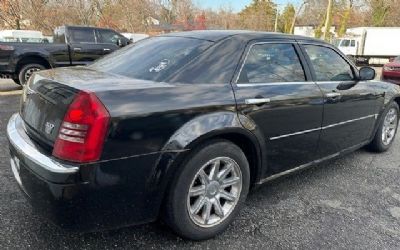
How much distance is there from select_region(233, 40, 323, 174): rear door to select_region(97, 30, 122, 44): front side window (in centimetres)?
803

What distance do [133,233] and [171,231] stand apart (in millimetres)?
285

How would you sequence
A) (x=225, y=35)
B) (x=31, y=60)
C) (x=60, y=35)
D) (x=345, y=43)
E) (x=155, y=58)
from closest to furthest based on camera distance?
(x=155, y=58) → (x=225, y=35) → (x=31, y=60) → (x=60, y=35) → (x=345, y=43)

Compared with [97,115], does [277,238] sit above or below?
below

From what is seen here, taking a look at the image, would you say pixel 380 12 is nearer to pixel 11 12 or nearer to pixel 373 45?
pixel 373 45

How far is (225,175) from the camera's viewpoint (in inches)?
109

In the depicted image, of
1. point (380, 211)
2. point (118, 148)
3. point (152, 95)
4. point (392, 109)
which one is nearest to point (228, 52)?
point (152, 95)

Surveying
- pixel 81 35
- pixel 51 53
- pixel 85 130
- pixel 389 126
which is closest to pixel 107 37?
pixel 81 35

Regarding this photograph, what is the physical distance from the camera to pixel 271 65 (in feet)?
10.4

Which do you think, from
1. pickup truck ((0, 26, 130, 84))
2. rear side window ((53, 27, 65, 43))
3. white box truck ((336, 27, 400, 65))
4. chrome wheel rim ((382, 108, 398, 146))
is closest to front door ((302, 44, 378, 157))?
chrome wheel rim ((382, 108, 398, 146))

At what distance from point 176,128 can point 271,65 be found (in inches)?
49.2

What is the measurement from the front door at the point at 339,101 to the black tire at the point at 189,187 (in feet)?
4.24

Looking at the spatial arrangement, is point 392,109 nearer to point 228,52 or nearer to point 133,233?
point 228,52

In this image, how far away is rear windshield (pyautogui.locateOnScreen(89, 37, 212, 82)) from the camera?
272cm

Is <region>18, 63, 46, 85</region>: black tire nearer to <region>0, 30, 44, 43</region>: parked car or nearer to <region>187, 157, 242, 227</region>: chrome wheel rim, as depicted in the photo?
<region>0, 30, 44, 43</region>: parked car
